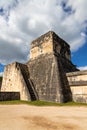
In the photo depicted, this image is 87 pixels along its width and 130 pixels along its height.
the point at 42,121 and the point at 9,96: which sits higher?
the point at 9,96

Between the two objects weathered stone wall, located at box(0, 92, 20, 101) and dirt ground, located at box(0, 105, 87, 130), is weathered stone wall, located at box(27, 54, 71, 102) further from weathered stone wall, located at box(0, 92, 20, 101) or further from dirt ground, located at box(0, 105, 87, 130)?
dirt ground, located at box(0, 105, 87, 130)

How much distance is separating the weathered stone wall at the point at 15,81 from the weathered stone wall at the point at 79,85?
4507 mm

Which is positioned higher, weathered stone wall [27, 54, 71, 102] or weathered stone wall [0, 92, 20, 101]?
weathered stone wall [27, 54, 71, 102]

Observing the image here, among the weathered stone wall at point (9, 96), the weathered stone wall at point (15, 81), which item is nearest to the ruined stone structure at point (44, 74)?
the weathered stone wall at point (15, 81)

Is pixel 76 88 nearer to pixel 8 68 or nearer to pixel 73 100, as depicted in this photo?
pixel 73 100

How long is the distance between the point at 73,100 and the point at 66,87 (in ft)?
4.52

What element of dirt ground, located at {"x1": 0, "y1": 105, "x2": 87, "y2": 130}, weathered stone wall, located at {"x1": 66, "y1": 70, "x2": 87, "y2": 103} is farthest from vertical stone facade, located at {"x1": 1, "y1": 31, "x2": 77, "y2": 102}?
dirt ground, located at {"x1": 0, "y1": 105, "x2": 87, "y2": 130}

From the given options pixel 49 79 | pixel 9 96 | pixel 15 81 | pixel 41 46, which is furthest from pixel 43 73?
pixel 9 96

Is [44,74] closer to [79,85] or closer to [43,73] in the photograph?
[43,73]

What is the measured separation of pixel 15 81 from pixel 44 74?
360 centimetres

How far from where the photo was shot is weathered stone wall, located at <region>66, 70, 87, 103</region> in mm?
13885

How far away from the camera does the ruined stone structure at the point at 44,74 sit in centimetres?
1432

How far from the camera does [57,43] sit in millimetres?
18297

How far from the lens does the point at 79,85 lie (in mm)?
14398
